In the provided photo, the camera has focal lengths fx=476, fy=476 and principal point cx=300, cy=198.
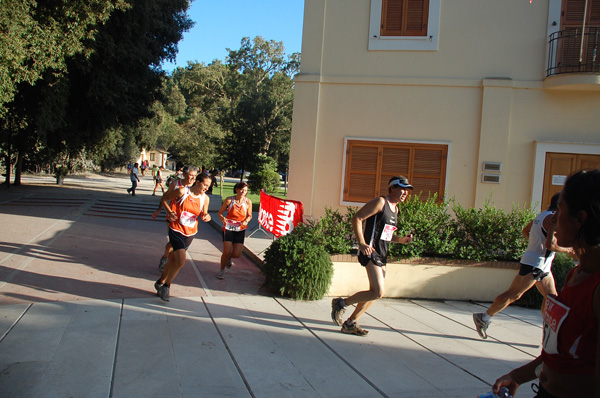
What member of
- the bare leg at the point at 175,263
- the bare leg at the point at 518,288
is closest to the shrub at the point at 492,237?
the bare leg at the point at 518,288

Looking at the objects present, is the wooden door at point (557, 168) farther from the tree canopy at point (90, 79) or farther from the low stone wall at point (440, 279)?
the tree canopy at point (90, 79)

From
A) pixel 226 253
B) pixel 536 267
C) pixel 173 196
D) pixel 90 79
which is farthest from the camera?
pixel 90 79

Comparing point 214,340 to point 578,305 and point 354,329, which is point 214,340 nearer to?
point 354,329

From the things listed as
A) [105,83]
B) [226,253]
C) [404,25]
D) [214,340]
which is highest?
[404,25]

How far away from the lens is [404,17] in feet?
35.3

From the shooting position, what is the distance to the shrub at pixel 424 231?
288 inches

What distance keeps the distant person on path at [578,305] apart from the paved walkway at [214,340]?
2299 millimetres

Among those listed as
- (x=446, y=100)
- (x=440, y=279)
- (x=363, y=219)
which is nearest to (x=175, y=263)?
(x=363, y=219)

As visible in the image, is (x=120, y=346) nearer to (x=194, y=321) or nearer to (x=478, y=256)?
(x=194, y=321)

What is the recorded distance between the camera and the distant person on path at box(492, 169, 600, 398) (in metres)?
1.85

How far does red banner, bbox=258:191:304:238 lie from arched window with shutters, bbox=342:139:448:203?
2.29 metres

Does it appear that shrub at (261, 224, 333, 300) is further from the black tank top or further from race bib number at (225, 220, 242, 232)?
the black tank top

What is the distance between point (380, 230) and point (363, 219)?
1.04ft

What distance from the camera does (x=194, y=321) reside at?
5.59 metres
